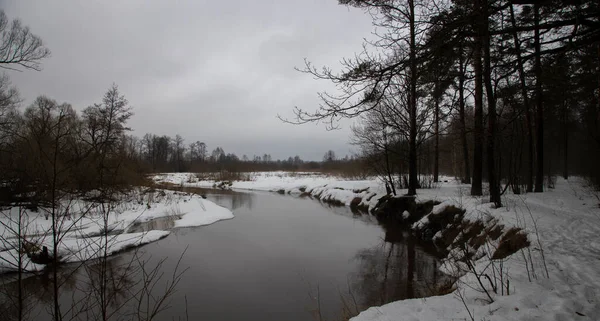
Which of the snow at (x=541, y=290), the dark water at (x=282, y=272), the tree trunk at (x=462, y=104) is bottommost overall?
the dark water at (x=282, y=272)

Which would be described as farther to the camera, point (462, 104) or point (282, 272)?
point (462, 104)

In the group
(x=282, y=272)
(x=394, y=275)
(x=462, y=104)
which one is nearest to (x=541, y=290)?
(x=394, y=275)

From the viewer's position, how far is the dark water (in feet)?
17.1

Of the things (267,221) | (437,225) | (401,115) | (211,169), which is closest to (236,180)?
(211,169)

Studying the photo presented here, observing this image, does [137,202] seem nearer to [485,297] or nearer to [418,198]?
[418,198]

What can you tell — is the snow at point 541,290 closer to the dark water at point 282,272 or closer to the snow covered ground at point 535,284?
the snow covered ground at point 535,284

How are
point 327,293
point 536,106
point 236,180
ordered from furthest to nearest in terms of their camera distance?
point 236,180 → point 536,106 → point 327,293

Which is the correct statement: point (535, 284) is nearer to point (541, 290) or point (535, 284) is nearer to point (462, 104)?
point (541, 290)

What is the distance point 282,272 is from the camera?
686cm

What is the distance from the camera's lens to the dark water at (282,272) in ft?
17.1

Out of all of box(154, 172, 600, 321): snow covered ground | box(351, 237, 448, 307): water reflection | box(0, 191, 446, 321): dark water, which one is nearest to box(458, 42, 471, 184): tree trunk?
box(154, 172, 600, 321): snow covered ground

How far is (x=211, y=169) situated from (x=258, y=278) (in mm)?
39401

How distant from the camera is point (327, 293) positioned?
571cm

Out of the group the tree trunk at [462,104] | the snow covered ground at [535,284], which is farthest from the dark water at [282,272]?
A: the tree trunk at [462,104]
